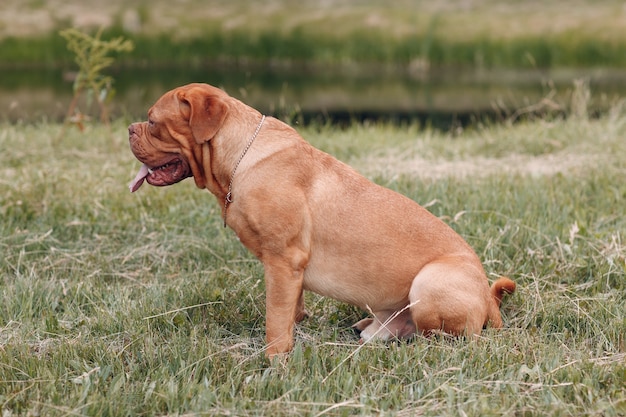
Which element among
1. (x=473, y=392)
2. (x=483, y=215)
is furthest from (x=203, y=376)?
(x=483, y=215)

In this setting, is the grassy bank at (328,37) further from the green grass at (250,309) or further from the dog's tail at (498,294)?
the dog's tail at (498,294)

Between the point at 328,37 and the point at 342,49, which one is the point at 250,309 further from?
the point at 328,37

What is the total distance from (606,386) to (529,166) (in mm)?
5034

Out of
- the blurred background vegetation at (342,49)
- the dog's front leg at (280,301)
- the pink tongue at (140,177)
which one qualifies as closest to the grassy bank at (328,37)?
the blurred background vegetation at (342,49)

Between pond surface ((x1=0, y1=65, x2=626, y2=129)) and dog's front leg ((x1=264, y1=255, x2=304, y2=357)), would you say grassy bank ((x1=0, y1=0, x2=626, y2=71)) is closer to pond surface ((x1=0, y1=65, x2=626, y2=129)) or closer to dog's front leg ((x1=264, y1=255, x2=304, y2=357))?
pond surface ((x1=0, y1=65, x2=626, y2=129))

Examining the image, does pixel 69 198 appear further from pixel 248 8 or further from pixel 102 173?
pixel 248 8

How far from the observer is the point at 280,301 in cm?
424

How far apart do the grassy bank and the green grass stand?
14.5 meters

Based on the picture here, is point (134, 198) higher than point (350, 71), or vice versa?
point (134, 198)

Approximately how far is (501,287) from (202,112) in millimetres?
2072

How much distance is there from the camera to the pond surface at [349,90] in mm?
14758

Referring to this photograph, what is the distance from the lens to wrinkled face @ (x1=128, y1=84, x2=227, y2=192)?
4262mm

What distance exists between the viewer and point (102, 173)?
780cm

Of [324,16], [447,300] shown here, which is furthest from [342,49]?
[447,300]
